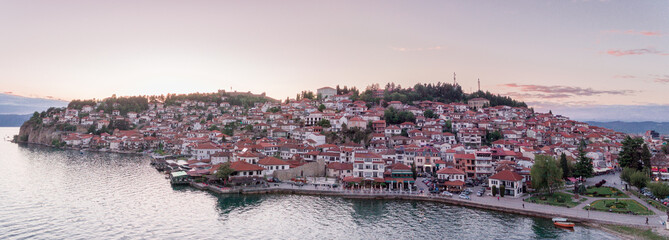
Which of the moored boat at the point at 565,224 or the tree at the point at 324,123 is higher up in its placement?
the tree at the point at 324,123

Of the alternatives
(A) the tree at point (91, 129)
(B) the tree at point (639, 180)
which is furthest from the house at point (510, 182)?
(A) the tree at point (91, 129)

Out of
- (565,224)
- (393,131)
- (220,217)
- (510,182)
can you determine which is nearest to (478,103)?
(393,131)

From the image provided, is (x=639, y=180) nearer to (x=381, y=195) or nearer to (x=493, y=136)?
(x=381, y=195)

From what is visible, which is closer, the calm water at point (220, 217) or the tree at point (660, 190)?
the calm water at point (220, 217)

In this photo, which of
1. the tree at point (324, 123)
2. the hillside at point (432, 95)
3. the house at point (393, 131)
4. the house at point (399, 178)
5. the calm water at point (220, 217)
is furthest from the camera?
the hillside at point (432, 95)

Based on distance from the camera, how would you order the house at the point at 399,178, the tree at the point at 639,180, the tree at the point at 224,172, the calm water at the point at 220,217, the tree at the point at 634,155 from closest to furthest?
the calm water at the point at 220,217, the tree at the point at 639,180, the house at the point at 399,178, the tree at the point at 224,172, the tree at the point at 634,155

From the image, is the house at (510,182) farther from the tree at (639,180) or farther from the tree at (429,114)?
the tree at (429,114)

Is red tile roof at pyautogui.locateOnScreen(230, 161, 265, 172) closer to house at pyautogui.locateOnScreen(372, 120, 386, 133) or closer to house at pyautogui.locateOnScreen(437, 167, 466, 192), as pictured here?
house at pyautogui.locateOnScreen(437, 167, 466, 192)
